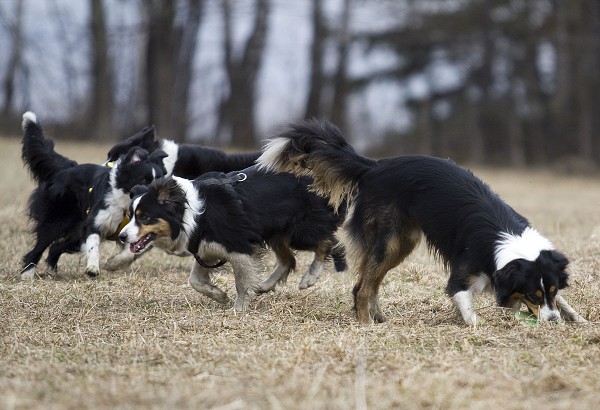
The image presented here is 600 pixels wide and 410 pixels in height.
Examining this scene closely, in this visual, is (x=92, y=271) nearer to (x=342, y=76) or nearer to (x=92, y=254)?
(x=92, y=254)

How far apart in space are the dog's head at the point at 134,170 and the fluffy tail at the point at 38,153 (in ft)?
3.06

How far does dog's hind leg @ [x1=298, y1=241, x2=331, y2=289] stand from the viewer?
26.5 ft

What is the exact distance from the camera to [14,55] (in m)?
32.9

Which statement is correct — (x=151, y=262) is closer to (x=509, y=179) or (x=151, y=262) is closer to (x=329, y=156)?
(x=329, y=156)

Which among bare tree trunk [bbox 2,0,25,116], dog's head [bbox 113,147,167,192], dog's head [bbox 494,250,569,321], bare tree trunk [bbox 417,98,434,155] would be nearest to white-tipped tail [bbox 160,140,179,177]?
dog's head [bbox 113,147,167,192]

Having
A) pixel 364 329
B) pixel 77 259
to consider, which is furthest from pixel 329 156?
pixel 77 259

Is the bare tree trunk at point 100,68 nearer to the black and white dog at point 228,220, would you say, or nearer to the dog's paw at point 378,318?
the black and white dog at point 228,220

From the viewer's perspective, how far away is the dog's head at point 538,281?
606 centimetres

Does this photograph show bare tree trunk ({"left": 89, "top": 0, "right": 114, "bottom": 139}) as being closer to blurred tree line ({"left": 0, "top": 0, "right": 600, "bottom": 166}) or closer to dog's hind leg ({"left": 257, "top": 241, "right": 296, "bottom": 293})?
blurred tree line ({"left": 0, "top": 0, "right": 600, "bottom": 166})

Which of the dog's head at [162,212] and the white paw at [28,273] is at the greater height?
the dog's head at [162,212]

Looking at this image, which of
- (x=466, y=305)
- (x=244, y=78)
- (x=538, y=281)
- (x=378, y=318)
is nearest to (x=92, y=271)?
(x=378, y=318)

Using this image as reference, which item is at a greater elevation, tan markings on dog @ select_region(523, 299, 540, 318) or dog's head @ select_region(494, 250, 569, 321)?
dog's head @ select_region(494, 250, 569, 321)

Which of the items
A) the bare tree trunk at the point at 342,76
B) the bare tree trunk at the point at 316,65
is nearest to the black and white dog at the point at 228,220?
the bare tree trunk at the point at 316,65

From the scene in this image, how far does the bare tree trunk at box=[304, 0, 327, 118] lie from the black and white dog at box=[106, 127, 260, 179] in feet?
65.9
